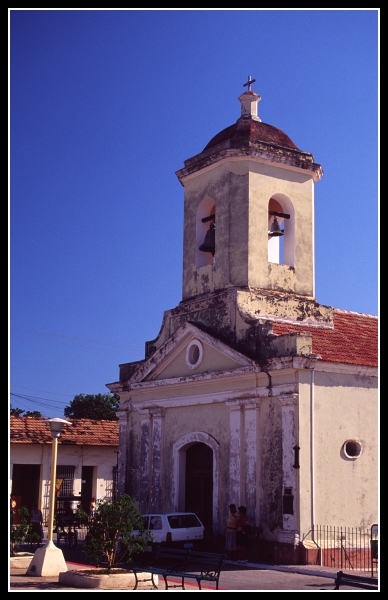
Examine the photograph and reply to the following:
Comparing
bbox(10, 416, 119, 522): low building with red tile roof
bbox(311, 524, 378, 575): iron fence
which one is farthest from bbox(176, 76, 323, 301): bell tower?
bbox(10, 416, 119, 522): low building with red tile roof

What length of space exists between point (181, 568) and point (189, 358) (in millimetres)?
6669

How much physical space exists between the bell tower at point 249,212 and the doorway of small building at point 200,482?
443cm

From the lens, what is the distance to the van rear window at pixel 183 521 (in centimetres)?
1855

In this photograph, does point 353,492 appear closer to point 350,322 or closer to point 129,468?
point 350,322

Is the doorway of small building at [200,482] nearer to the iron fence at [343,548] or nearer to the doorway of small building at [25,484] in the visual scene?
the iron fence at [343,548]

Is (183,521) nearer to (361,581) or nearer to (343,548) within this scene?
(343,548)

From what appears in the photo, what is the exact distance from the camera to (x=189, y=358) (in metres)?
21.2

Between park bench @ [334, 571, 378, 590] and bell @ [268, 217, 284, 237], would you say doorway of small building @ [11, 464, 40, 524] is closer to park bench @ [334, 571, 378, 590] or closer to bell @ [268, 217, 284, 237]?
bell @ [268, 217, 284, 237]

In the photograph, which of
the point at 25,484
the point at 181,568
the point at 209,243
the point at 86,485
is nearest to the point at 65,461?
the point at 86,485

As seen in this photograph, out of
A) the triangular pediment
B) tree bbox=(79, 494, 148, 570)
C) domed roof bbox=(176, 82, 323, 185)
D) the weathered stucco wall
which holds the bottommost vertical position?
tree bbox=(79, 494, 148, 570)

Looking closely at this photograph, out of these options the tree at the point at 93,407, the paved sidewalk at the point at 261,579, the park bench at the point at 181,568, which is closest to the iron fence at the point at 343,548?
the paved sidewalk at the point at 261,579

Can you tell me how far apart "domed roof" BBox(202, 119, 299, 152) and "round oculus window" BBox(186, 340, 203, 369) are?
5.58m

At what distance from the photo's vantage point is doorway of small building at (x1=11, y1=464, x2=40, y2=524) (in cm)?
2998
